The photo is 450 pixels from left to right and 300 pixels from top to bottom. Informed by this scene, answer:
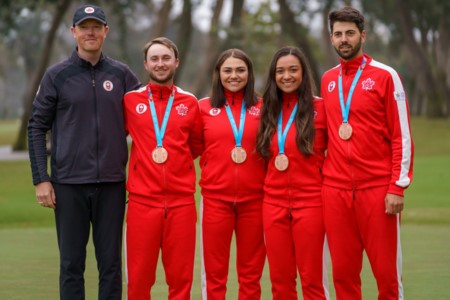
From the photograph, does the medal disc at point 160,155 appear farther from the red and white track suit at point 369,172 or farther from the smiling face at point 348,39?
the smiling face at point 348,39

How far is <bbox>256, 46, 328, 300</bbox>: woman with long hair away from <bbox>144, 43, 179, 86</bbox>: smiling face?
697 millimetres

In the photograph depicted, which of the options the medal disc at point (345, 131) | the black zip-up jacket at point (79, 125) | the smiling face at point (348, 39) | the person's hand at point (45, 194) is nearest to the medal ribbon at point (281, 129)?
the medal disc at point (345, 131)

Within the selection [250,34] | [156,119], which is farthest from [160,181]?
[250,34]

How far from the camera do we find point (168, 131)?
6.06 metres

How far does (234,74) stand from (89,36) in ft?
3.31

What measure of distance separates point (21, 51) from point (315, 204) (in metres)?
57.8

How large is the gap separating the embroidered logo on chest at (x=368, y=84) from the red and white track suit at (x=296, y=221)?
1.32 ft

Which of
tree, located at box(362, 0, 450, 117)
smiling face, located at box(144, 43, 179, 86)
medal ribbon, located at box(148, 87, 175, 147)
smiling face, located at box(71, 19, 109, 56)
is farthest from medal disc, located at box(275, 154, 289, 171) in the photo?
tree, located at box(362, 0, 450, 117)

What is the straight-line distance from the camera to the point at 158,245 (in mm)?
6129

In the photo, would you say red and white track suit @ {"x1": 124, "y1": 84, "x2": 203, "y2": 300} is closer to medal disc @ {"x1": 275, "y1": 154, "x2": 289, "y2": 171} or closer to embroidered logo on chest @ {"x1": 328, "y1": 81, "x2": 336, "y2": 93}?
medal disc @ {"x1": 275, "y1": 154, "x2": 289, "y2": 171}

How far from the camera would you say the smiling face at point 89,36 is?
Result: 6043 millimetres

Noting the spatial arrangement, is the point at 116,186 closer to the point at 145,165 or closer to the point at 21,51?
the point at 145,165

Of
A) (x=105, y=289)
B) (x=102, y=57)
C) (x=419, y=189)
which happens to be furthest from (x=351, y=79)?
(x=419, y=189)

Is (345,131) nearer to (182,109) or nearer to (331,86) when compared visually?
(331,86)
